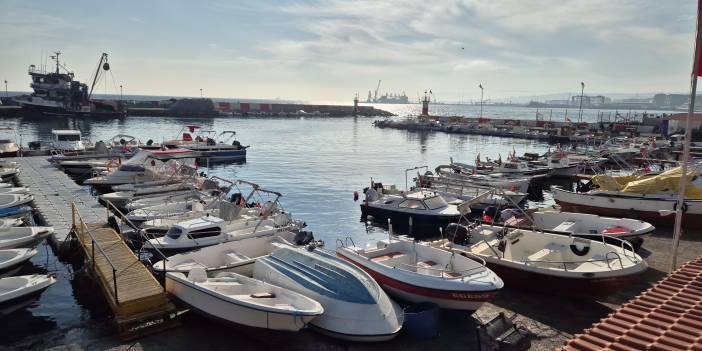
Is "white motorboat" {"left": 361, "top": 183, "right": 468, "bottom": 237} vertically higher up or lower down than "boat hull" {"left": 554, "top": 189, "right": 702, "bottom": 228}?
lower down

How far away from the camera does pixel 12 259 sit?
14852mm

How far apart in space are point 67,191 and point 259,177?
18969mm

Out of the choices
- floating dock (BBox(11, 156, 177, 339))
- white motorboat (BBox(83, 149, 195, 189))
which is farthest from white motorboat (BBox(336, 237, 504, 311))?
white motorboat (BBox(83, 149, 195, 189))

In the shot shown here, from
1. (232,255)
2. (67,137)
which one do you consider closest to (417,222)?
(232,255)

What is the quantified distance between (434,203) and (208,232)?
13138 mm

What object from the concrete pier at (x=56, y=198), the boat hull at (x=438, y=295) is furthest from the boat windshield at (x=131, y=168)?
the boat hull at (x=438, y=295)

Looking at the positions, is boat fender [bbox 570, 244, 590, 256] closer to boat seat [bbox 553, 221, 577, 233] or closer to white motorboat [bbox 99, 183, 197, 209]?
boat seat [bbox 553, 221, 577, 233]

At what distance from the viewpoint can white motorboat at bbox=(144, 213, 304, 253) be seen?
59.9ft

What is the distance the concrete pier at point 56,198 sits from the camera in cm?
2134

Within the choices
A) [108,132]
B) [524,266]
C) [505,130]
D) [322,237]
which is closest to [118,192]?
[322,237]

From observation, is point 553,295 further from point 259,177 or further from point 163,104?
point 163,104

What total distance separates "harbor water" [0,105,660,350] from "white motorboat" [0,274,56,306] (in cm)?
89

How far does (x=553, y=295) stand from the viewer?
1414cm

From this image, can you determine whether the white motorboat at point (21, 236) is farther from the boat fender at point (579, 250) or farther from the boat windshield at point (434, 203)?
the boat fender at point (579, 250)
